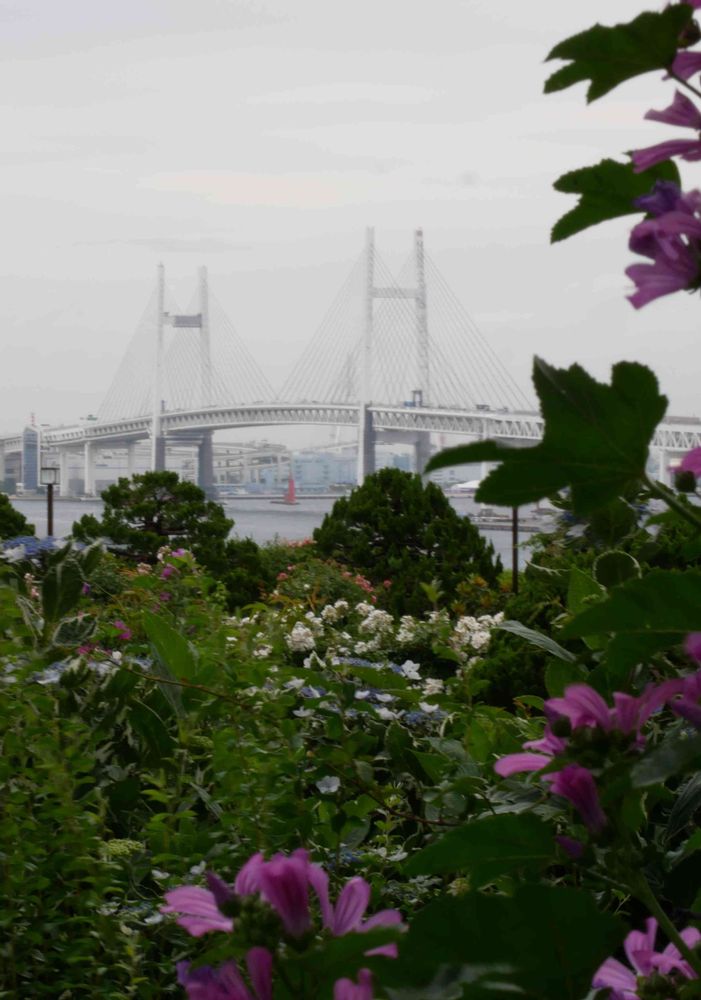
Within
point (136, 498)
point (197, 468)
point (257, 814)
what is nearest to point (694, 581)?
point (257, 814)

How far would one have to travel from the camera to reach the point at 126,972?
36.7 inches

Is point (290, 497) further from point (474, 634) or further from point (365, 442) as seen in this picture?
point (474, 634)

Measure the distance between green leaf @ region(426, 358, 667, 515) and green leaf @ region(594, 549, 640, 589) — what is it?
19cm

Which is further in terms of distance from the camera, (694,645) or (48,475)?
(48,475)

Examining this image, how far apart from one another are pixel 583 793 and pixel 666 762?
0.07 meters

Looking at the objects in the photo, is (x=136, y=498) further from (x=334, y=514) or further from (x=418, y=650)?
(x=418, y=650)

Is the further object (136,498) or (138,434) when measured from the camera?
(138,434)

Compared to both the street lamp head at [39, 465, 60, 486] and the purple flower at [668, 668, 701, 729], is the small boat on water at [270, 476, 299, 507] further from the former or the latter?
the purple flower at [668, 668, 701, 729]

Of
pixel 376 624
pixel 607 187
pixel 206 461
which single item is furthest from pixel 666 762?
pixel 206 461

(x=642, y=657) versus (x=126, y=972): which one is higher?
(x=642, y=657)

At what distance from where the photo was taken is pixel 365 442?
1983cm

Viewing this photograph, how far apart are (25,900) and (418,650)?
140 inches

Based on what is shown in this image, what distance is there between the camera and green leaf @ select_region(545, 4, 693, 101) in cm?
42

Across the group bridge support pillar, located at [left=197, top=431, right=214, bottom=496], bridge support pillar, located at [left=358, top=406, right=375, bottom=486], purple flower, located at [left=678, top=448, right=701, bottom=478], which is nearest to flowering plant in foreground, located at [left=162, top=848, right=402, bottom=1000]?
purple flower, located at [left=678, top=448, right=701, bottom=478]
